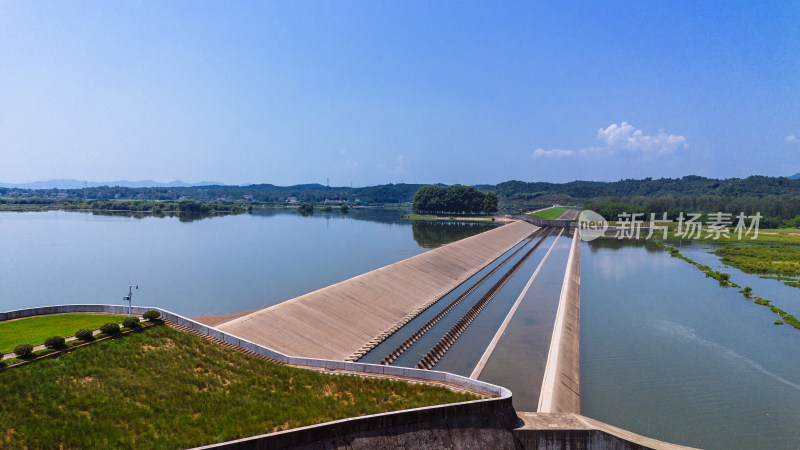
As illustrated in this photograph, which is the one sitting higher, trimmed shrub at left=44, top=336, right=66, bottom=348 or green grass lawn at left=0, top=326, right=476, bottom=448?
trimmed shrub at left=44, top=336, right=66, bottom=348

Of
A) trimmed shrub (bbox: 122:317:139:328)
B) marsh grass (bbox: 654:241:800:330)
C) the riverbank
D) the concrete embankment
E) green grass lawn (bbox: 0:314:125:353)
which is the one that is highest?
the riverbank

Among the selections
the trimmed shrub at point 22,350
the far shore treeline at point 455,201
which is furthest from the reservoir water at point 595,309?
the far shore treeline at point 455,201

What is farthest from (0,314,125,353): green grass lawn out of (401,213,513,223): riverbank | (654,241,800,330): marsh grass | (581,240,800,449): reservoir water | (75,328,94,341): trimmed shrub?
(401,213,513,223): riverbank

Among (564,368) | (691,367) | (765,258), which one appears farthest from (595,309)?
(765,258)

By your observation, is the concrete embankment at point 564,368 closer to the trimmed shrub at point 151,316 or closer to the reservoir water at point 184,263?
the trimmed shrub at point 151,316

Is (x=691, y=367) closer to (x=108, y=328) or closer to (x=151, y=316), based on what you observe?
(x=151, y=316)

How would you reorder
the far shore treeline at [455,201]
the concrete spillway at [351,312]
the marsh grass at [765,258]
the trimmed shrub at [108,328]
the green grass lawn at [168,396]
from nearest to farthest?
1. the green grass lawn at [168,396]
2. the trimmed shrub at [108,328]
3. the concrete spillway at [351,312]
4. the marsh grass at [765,258]
5. the far shore treeline at [455,201]

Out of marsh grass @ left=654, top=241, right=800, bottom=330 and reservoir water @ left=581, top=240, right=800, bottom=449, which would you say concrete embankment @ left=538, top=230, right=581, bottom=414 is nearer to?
reservoir water @ left=581, top=240, right=800, bottom=449
